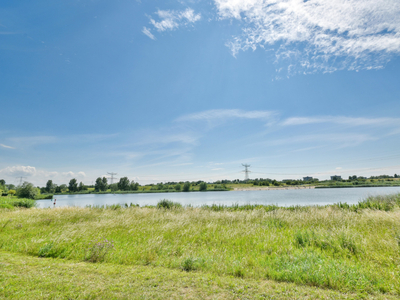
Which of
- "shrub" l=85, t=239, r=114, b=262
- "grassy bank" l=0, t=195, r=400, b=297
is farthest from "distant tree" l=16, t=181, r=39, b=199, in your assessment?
"shrub" l=85, t=239, r=114, b=262

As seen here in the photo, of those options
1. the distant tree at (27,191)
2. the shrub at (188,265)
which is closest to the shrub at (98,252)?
the shrub at (188,265)

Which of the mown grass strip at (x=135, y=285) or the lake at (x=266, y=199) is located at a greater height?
the mown grass strip at (x=135, y=285)

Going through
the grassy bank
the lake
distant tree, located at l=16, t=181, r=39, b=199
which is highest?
distant tree, located at l=16, t=181, r=39, b=199

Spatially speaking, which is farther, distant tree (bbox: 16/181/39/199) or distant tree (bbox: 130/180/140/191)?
distant tree (bbox: 130/180/140/191)

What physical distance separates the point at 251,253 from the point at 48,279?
233 inches

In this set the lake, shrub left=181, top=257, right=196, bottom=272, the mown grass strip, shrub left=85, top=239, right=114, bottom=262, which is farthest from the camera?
the lake

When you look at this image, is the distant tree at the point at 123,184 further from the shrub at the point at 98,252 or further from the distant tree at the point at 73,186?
the shrub at the point at 98,252

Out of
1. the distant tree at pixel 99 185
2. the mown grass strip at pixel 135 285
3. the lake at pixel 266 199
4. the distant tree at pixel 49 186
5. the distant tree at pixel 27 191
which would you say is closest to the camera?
the mown grass strip at pixel 135 285

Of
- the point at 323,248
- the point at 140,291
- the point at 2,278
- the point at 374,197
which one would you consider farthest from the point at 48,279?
the point at 374,197

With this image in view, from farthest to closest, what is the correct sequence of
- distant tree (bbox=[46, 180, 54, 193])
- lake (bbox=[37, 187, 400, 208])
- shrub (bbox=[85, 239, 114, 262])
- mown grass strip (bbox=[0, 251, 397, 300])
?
distant tree (bbox=[46, 180, 54, 193]) → lake (bbox=[37, 187, 400, 208]) → shrub (bbox=[85, 239, 114, 262]) → mown grass strip (bbox=[0, 251, 397, 300])

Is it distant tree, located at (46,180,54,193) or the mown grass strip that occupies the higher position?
distant tree, located at (46,180,54,193)

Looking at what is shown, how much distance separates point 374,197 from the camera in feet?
61.9

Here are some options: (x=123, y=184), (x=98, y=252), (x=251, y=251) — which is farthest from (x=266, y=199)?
(x=123, y=184)

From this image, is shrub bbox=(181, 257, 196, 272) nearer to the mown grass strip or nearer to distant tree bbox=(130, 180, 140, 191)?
the mown grass strip
